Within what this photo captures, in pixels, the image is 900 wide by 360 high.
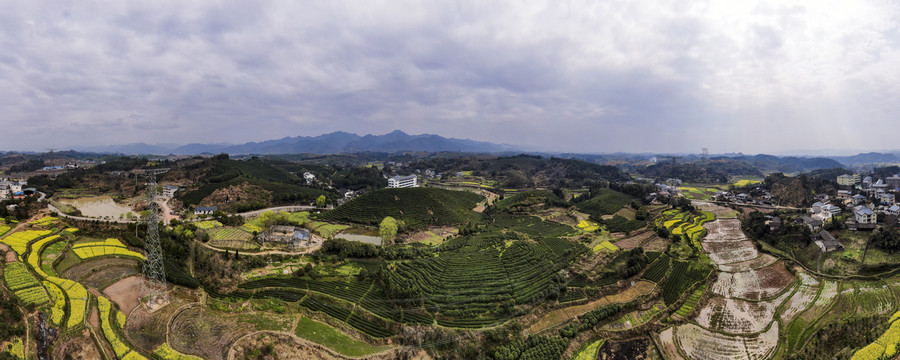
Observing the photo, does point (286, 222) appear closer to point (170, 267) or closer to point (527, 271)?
point (170, 267)

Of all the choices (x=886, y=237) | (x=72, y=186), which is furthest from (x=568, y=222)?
(x=72, y=186)

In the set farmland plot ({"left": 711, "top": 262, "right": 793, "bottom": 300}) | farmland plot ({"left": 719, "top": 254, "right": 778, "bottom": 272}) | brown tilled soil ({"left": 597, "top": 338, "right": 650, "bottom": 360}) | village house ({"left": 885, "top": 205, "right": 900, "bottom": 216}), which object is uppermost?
village house ({"left": 885, "top": 205, "right": 900, "bottom": 216})

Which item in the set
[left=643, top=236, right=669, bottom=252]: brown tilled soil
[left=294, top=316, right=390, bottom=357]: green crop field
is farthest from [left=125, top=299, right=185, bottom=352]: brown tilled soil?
[left=643, top=236, right=669, bottom=252]: brown tilled soil

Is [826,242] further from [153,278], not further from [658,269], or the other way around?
[153,278]

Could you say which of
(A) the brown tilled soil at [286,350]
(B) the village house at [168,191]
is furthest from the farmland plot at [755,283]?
(B) the village house at [168,191]

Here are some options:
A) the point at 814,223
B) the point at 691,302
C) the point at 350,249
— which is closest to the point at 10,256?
the point at 350,249

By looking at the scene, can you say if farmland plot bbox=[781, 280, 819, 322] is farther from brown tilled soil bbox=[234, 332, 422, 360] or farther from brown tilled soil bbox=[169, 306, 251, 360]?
brown tilled soil bbox=[169, 306, 251, 360]
